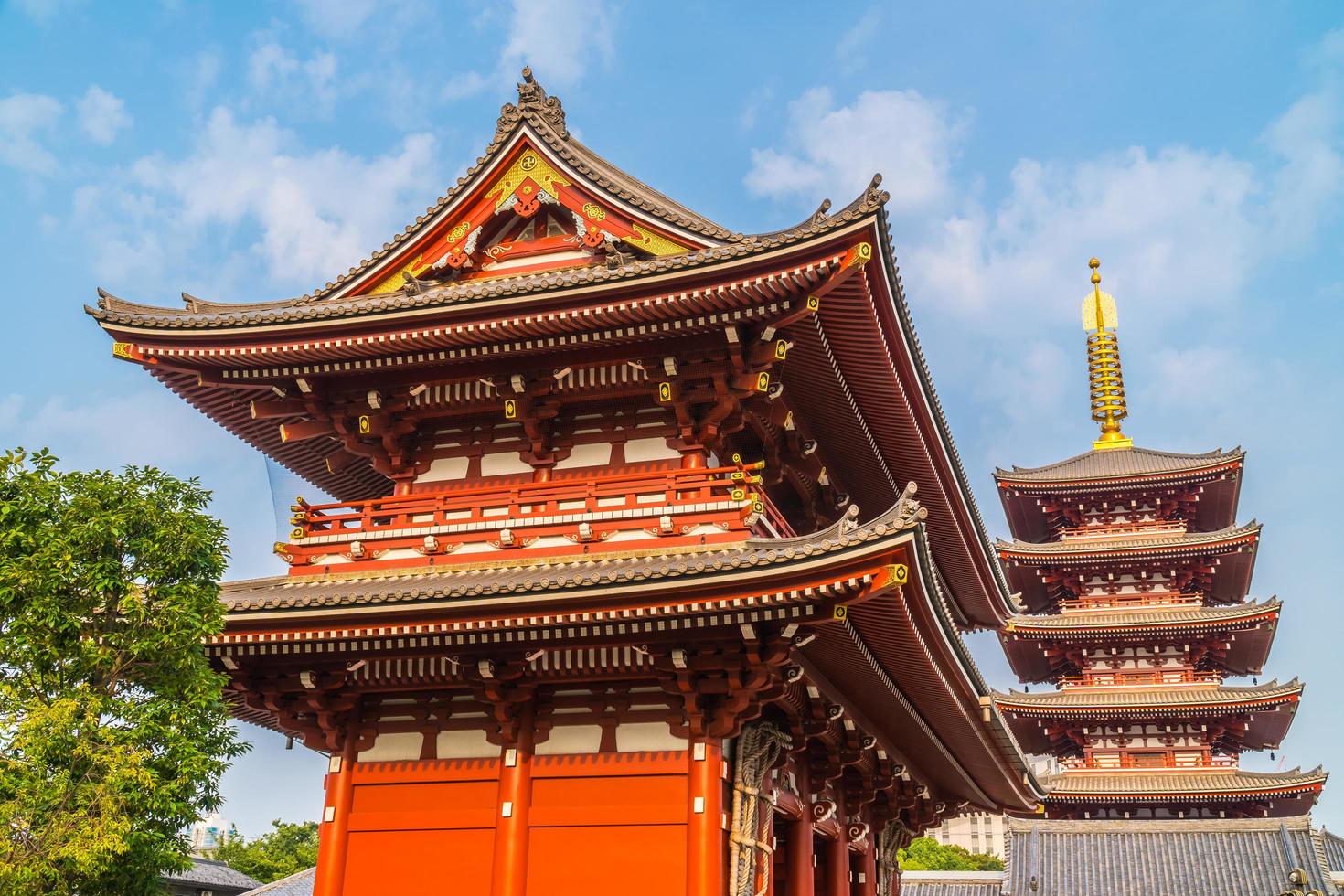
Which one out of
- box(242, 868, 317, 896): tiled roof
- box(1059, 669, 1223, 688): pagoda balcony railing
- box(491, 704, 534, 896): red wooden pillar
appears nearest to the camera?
box(491, 704, 534, 896): red wooden pillar

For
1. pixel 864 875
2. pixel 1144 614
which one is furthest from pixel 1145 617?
pixel 864 875

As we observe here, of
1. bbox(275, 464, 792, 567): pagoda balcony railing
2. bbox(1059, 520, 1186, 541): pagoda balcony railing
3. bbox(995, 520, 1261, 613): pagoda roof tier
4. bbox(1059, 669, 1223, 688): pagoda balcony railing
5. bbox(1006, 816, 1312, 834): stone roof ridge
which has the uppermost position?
bbox(1059, 520, 1186, 541): pagoda balcony railing

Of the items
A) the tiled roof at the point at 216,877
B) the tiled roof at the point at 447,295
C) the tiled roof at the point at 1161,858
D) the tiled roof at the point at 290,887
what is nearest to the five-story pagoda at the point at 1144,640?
the tiled roof at the point at 1161,858

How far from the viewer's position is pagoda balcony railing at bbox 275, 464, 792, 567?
49.6 ft

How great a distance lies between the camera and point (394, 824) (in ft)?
49.1

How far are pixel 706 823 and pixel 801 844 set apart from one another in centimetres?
408

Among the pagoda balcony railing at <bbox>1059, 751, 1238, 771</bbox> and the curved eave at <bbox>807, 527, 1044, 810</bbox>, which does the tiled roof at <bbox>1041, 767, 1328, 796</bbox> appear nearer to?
the pagoda balcony railing at <bbox>1059, 751, 1238, 771</bbox>

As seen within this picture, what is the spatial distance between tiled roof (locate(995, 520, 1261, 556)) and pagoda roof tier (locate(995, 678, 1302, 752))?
5472 mm

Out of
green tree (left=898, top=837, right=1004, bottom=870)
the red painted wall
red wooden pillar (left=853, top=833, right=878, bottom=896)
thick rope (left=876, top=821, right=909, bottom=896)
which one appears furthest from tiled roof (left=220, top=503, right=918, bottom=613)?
green tree (left=898, top=837, right=1004, bottom=870)

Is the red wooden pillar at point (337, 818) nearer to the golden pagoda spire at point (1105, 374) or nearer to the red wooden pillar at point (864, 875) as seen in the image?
the red wooden pillar at point (864, 875)

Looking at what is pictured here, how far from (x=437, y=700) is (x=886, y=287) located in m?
8.45

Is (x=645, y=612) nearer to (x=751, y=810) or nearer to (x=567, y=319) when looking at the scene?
(x=751, y=810)

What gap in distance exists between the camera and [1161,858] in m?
37.6

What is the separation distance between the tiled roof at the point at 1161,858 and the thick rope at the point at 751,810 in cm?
2654
